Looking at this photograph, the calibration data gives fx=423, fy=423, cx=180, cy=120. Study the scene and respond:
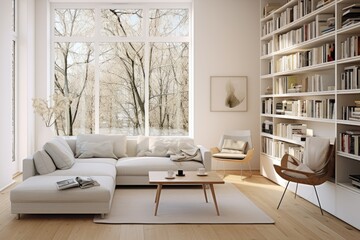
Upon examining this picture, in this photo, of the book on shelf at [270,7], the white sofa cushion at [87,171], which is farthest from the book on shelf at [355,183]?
the book on shelf at [270,7]

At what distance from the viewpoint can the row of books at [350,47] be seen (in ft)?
15.2

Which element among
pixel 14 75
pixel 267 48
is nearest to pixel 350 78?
pixel 267 48

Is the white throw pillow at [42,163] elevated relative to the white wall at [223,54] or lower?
lower

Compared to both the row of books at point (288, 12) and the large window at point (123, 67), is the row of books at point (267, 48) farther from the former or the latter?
the large window at point (123, 67)

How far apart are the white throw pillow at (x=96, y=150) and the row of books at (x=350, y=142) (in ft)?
12.2

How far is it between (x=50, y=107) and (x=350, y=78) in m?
5.49

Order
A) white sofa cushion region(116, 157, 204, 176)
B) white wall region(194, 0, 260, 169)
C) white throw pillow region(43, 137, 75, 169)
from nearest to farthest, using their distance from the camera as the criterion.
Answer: white throw pillow region(43, 137, 75, 169)
white sofa cushion region(116, 157, 204, 176)
white wall region(194, 0, 260, 169)

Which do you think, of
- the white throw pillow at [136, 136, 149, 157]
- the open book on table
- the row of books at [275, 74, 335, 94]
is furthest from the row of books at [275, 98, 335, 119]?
the open book on table

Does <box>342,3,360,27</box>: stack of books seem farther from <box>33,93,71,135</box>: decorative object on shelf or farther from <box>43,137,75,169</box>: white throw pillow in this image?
<box>33,93,71,135</box>: decorative object on shelf

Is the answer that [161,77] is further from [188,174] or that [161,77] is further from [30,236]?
[30,236]

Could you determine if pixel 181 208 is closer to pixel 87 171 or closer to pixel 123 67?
→ pixel 87 171

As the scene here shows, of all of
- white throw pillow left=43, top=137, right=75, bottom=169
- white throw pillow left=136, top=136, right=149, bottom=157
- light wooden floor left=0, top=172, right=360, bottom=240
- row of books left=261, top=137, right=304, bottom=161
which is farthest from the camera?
white throw pillow left=136, top=136, right=149, bottom=157

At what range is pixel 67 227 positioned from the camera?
4.51 m

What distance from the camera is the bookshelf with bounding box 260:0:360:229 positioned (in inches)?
190
